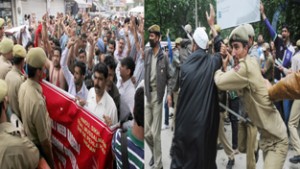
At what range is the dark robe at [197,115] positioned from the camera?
1.63 meters

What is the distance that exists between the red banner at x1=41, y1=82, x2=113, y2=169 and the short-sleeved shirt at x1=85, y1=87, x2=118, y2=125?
0.05m

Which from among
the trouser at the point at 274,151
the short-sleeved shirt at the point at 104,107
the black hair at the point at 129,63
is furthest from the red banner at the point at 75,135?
the trouser at the point at 274,151

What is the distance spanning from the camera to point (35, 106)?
263 cm

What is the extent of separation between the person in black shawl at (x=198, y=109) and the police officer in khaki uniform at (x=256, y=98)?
0.07 m

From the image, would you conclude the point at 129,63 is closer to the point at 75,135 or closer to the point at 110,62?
the point at 110,62

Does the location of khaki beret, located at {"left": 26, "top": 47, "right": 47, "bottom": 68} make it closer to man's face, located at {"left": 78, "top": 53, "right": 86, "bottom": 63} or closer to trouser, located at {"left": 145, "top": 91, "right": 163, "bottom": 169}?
man's face, located at {"left": 78, "top": 53, "right": 86, "bottom": 63}

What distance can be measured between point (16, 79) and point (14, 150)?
1.19 metres

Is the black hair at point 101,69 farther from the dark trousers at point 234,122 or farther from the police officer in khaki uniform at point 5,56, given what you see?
the police officer in khaki uniform at point 5,56

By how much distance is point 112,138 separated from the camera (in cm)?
240

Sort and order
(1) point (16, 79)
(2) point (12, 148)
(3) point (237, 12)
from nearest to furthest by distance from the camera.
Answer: (3) point (237, 12) → (2) point (12, 148) → (1) point (16, 79)

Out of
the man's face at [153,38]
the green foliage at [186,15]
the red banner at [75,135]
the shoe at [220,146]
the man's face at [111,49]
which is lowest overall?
the red banner at [75,135]

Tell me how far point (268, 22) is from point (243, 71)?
0.25 metres

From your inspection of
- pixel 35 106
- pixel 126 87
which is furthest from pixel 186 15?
pixel 35 106

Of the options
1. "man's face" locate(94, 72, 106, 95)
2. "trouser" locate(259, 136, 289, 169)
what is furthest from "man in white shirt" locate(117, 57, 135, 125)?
"trouser" locate(259, 136, 289, 169)
